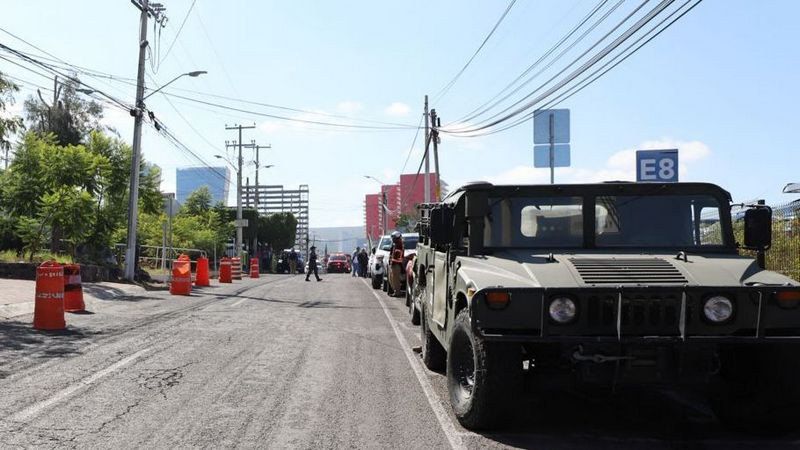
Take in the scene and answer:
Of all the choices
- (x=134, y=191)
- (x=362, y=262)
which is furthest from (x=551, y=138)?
(x=362, y=262)

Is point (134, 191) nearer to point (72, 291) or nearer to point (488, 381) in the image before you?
point (72, 291)

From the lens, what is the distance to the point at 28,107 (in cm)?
4700

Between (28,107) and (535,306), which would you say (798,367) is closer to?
(535,306)

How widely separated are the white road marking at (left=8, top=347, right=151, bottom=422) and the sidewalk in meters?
5.80

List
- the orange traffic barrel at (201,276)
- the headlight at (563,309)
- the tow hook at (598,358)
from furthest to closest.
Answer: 1. the orange traffic barrel at (201,276)
2. the headlight at (563,309)
3. the tow hook at (598,358)

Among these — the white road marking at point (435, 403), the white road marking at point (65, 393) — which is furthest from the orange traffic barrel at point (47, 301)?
the white road marking at point (435, 403)

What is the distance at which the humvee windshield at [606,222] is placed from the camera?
6.38m

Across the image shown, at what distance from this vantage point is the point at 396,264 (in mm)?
18781

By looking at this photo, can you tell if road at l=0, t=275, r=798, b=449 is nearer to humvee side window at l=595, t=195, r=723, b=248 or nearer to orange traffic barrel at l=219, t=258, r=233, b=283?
humvee side window at l=595, t=195, r=723, b=248

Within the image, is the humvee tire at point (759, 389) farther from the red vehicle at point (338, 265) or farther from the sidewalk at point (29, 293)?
the red vehicle at point (338, 265)

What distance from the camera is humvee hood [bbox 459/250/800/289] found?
5.18 metres

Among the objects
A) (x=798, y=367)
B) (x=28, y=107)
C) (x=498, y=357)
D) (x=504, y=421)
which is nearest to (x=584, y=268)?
(x=498, y=357)

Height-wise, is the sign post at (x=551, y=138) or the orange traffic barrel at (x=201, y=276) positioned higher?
the sign post at (x=551, y=138)

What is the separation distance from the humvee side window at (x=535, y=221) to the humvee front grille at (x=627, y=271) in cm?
74
